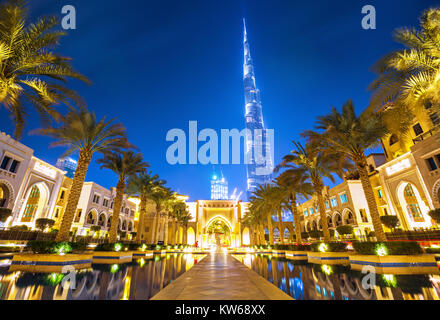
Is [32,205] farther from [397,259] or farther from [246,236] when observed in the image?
[246,236]

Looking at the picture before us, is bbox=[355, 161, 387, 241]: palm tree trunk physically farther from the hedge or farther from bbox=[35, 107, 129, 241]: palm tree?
bbox=[35, 107, 129, 241]: palm tree

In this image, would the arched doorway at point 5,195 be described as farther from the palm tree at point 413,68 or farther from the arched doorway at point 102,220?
the palm tree at point 413,68

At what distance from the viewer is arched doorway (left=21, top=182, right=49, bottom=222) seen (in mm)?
29453

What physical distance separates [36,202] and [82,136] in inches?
1107

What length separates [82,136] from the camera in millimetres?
12359

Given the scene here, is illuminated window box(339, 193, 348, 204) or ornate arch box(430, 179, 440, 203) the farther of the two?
illuminated window box(339, 193, 348, 204)

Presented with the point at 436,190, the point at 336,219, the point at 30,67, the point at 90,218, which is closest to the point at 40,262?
the point at 30,67

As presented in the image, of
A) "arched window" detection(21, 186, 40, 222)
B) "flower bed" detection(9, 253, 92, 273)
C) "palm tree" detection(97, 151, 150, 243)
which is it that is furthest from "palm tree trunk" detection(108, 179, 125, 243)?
"arched window" detection(21, 186, 40, 222)

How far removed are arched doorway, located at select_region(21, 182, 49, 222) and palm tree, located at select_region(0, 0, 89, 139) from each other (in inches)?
1064

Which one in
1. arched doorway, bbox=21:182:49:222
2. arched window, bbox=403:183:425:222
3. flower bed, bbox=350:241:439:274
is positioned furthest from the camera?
arched doorway, bbox=21:182:49:222

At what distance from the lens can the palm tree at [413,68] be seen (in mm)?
8031

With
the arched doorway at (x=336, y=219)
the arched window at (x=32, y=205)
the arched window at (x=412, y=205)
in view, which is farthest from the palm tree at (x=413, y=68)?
the arched window at (x=32, y=205)
